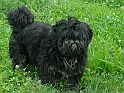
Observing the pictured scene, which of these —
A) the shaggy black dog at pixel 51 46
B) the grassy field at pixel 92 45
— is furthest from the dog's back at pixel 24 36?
the grassy field at pixel 92 45

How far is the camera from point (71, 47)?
18.8 ft

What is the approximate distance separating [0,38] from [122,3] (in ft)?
13.9

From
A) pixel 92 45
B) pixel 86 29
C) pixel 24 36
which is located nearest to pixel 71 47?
pixel 86 29

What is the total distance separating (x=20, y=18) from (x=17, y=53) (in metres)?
0.56

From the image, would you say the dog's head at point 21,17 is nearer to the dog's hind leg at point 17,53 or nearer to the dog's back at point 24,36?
the dog's back at point 24,36

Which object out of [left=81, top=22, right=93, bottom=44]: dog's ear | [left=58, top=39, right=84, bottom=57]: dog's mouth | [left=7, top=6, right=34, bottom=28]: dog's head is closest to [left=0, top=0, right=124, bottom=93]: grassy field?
[left=58, top=39, right=84, bottom=57]: dog's mouth

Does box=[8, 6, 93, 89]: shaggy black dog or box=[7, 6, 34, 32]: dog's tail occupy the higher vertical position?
box=[7, 6, 34, 32]: dog's tail

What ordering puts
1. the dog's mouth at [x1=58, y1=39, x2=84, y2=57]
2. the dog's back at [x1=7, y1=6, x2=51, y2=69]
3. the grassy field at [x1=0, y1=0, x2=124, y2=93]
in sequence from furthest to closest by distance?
the dog's back at [x1=7, y1=6, x2=51, y2=69] < the grassy field at [x1=0, y1=0, x2=124, y2=93] < the dog's mouth at [x1=58, y1=39, x2=84, y2=57]

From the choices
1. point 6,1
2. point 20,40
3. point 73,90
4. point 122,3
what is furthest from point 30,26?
point 122,3

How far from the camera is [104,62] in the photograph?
6832 millimetres

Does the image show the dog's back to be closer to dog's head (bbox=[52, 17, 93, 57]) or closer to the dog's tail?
the dog's tail

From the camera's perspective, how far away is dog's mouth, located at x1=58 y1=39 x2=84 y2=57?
18.8 feet

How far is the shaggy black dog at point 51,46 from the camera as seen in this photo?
5.80 m

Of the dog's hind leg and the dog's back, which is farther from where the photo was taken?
the dog's hind leg
